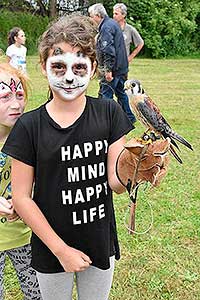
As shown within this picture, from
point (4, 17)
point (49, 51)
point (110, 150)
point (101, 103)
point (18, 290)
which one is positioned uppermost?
point (49, 51)

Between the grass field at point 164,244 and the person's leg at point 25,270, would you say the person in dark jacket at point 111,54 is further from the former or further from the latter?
the person's leg at point 25,270

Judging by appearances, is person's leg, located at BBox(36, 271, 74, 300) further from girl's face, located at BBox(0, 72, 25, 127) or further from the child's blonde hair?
the child's blonde hair

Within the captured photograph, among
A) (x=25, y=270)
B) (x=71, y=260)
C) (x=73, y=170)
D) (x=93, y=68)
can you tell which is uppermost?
(x=93, y=68)

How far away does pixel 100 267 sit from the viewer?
5.59 ft

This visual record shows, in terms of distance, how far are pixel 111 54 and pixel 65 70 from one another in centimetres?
481

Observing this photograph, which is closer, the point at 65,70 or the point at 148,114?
the point at 65,70

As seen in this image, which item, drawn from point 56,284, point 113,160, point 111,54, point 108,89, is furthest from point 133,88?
point 108,89

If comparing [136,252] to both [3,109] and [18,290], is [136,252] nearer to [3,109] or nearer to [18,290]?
[18,290]

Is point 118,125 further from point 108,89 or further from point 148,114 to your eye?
point 108,89

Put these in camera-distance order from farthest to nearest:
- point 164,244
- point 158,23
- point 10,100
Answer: point 158,23 < point 164,244 < point 10,100

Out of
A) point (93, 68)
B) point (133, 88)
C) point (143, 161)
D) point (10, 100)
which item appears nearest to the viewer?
point (143, 161)

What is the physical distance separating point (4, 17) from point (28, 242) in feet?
60.1

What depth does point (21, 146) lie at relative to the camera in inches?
62.0

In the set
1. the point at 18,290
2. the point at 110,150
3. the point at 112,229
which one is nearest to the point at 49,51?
the point at 110,150
